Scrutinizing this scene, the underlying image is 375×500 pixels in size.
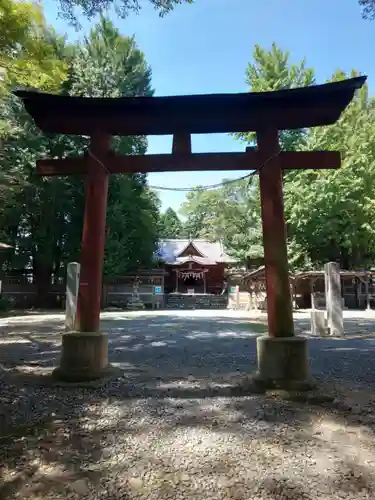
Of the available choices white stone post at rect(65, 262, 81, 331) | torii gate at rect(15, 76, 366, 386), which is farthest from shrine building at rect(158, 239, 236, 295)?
torii gate at rect(15, 76, 366, 386)

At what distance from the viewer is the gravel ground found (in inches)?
99.4

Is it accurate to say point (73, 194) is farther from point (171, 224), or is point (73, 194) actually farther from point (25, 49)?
point (171, 224)

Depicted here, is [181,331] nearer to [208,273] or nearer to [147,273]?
[147,273]

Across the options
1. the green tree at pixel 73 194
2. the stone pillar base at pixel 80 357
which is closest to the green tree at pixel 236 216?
the green tree at pixel 73 194

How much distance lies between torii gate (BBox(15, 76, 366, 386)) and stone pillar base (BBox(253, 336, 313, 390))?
0.05 feet

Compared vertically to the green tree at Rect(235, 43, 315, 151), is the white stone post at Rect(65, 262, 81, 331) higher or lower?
lower

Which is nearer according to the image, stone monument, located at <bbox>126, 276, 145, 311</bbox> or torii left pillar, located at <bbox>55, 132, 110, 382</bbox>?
torii left pillar, located at <bbox>55, 132, 110, 382</bbox>

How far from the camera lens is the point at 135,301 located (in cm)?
2541

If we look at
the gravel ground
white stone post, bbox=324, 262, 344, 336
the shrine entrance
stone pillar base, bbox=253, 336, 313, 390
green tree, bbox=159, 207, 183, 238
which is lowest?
the gravel ground

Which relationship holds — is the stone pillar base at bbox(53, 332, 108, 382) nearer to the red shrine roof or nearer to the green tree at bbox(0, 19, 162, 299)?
the red shrine roof

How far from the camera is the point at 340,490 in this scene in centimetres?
247

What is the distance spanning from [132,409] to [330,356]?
4.65m

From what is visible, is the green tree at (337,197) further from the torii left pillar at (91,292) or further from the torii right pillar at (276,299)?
the torii left pillar at (91,292)

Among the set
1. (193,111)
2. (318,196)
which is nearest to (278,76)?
(318,196)
